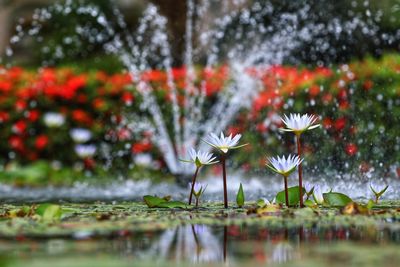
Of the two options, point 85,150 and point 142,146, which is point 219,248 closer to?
point 142,146

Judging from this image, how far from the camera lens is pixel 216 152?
21.8 ft

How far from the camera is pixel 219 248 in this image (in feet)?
6.24

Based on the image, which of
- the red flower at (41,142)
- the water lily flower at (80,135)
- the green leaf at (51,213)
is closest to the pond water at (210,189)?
the water lily flower at (80,135)

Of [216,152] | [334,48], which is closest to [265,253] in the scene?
[216,152]

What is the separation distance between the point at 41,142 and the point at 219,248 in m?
5.52

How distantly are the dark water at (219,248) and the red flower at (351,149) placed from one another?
3701 millimetres

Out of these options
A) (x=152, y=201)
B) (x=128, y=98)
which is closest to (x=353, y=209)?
(x=152, y=201)

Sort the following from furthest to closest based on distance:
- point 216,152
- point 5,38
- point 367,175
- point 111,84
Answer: point 5,38
point 111,84
point 216,152
point 367,175

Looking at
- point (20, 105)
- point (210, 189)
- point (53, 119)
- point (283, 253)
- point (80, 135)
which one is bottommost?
point (283, 253)

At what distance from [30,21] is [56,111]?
140 inches

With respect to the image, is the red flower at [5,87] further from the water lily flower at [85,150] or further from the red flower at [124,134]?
the red flower at [124,134]

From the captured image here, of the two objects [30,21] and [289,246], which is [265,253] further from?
[30,21]

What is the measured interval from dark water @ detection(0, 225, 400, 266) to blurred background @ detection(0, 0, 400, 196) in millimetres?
3417

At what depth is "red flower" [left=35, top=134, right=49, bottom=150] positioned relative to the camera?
7223 mm
